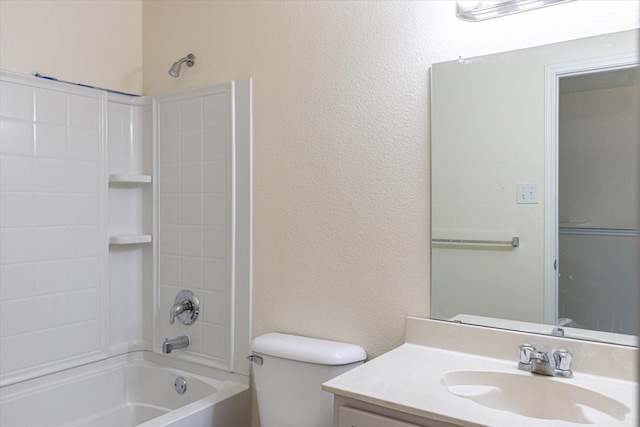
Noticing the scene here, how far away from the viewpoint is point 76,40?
2.32 m

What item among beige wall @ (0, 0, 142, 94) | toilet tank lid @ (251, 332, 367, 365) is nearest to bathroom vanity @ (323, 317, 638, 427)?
toilet tank lid @ (251, 332, 367, 365)

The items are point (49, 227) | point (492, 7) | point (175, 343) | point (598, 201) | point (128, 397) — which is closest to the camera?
point (598, 201)

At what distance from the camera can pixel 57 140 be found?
7.29ft

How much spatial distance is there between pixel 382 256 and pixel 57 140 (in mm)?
1463

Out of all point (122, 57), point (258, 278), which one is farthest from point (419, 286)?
→ point (122, 57)

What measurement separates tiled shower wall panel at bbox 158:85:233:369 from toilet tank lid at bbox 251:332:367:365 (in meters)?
0.37

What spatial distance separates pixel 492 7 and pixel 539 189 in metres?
0.55

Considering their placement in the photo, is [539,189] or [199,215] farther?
[199,215]

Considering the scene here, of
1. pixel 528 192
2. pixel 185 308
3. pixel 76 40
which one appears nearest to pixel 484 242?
pixel 528 192

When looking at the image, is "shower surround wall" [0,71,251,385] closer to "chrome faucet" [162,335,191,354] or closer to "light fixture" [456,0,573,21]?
"chrome faucet" [162,335,191,354]

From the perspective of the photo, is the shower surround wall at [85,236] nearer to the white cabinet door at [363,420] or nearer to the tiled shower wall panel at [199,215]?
the tiled shower wall panel at [199,215]

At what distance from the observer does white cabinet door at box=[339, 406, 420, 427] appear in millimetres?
1270

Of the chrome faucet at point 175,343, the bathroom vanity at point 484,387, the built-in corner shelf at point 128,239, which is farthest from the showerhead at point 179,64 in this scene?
the bathroom vanity at point 484,387

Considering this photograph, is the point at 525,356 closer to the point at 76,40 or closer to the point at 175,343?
the point at 175,343
